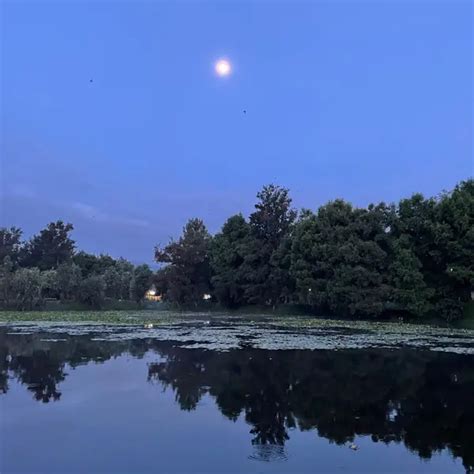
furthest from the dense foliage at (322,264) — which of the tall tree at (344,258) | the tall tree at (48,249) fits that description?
the tall tree at (48,249)

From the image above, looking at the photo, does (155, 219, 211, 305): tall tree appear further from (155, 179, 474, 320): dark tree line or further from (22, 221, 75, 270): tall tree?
(22, 221, 75, 270): tall tree

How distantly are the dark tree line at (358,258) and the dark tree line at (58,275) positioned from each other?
38.4 ft

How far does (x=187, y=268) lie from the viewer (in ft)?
167

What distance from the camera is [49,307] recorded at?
1738 inches

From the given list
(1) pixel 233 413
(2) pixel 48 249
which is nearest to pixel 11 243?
(2) pixel 48 249

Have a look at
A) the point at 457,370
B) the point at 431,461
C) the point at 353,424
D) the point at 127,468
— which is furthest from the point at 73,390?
the point at 457,370

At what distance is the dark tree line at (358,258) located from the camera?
30.9m

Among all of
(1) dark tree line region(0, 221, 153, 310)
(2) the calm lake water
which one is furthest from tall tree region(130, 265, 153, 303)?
(2) the calm lake water

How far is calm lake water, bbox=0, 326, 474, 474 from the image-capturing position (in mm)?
5848

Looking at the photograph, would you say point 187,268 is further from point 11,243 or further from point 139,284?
point 11,243

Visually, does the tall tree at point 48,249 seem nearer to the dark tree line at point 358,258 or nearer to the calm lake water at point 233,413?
the dark tree line at point 358,258

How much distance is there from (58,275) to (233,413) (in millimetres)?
41592

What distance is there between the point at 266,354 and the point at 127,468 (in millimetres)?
9620

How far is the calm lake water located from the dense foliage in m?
17.9
